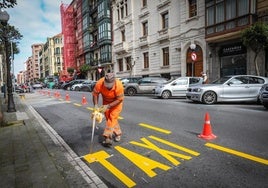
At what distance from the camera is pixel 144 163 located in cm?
446

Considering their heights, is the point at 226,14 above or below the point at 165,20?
below

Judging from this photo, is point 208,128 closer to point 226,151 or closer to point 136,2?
point 226,151

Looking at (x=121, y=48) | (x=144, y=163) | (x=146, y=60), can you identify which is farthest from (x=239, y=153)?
(x=121, y=48)

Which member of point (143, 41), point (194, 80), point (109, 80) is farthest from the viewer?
point (143, 41)

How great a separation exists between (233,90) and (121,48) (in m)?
24.9

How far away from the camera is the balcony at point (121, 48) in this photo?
113ft

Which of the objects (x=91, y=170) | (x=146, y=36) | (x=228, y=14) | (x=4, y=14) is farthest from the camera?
(x=146, y=36)

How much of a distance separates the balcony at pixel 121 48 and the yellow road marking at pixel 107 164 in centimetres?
3024

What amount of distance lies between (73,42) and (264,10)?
51.1 meters

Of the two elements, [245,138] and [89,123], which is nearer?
[245,138]

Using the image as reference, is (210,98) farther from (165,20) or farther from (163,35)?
(165,20)

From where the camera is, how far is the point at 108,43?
134ft

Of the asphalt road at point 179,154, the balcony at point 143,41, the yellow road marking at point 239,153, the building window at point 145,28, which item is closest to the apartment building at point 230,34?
the balcony at point 143,41

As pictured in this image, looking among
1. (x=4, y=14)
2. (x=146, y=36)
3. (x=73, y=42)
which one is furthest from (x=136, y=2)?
(x=73, y=42)
